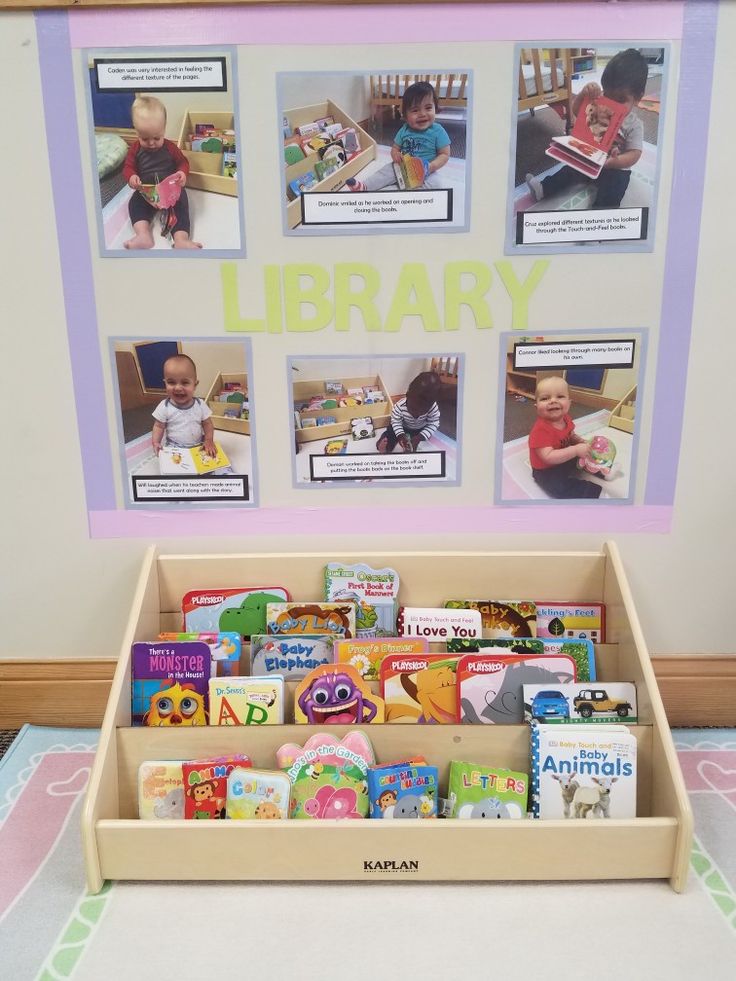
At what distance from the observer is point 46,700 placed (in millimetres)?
1505

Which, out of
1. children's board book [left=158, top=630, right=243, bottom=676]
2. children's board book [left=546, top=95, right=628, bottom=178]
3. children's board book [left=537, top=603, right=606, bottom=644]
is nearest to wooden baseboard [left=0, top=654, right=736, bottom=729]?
children's board book [left=537, top=603, right=606, bottom=644]

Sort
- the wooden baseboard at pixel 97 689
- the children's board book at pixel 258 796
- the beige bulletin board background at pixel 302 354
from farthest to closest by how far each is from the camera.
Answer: the wooden baseboard at pixel 97 689 < the beige bulletin board background at pixel 302 354 < the children's board book at pixel 258 796

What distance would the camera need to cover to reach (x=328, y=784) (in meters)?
1.11

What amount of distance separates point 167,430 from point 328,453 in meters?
0.27

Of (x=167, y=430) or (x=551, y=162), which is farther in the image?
(x=167, y=430)

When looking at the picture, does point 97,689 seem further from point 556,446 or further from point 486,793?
point 556,446

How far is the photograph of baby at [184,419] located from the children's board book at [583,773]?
641 mm

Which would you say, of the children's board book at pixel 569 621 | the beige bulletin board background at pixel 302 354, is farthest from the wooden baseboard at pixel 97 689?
the children's board book at pixel 569 621

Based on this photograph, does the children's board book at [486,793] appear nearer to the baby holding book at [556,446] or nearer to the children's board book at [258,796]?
the children's board book at [258,796]

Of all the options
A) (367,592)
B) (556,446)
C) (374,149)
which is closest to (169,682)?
(367,592)

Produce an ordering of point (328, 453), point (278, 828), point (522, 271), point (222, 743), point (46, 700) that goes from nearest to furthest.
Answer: point (278, 828) < point (222, 743) < point (522, 271) < point (328, 453) < point (46, 700)

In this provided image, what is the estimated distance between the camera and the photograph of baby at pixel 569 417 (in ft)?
4.30

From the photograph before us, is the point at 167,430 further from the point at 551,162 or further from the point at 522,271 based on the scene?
the point at 551,162

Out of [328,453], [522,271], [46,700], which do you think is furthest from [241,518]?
[522,271]
